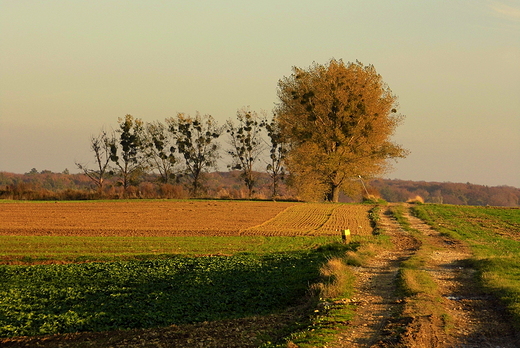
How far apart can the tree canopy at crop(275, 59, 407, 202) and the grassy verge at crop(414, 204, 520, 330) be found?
950cm

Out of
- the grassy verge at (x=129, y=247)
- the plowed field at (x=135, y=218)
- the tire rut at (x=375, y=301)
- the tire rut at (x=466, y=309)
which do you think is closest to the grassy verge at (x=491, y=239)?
the tire rut at (x=466, y=309)

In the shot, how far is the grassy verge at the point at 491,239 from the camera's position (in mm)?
15739

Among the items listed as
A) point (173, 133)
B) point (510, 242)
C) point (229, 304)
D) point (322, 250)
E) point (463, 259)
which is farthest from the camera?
point (173, 133)

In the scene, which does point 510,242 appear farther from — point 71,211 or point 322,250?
point 71,211

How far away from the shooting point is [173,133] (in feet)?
268

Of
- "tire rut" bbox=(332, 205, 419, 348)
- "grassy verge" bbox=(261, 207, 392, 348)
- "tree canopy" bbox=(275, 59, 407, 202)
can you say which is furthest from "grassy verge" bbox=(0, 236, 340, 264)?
"tree canopy" bbox=(275, 59, 407, 202)

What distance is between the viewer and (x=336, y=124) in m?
58.7

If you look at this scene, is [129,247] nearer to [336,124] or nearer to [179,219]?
[179,219]

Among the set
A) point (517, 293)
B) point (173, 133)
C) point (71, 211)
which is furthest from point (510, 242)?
point (173, 133)

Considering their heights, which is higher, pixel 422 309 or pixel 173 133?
pixel 173 133

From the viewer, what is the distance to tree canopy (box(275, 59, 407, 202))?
57.7 m

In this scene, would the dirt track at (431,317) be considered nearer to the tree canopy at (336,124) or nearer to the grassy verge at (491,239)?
the grassy verge at (491,239)

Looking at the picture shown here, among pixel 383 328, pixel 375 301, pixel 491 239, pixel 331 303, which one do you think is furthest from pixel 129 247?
pixel 383 328

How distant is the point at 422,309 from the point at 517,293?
3246 mm
